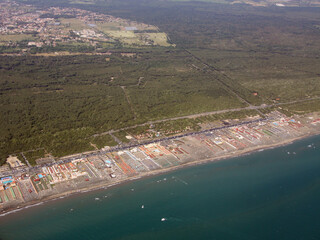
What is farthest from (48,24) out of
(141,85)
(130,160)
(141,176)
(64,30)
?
(141,176)

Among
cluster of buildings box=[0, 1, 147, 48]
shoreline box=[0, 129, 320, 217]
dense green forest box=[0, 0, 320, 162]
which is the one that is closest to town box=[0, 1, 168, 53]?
cluster of buildings box=[0, 1, 147, 48]

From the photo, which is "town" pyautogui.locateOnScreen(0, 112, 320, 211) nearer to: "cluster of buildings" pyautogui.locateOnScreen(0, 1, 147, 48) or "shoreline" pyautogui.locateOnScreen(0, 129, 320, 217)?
"shoreline" pyautogui.locateOnScreen(0, 129, 320, 217)

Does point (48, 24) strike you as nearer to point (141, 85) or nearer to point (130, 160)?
point (141, 85)

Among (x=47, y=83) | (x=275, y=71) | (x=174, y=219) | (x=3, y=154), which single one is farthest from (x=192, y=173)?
(x=275, y=71)

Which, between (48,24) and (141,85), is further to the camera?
(48,24)

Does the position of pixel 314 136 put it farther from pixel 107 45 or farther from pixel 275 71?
pixel 107 45

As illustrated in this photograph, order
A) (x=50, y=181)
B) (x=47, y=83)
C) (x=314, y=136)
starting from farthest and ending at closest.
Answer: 1. (x=47, y=83)
2. (x=314, y=136)
3. (x=50, y=181)
